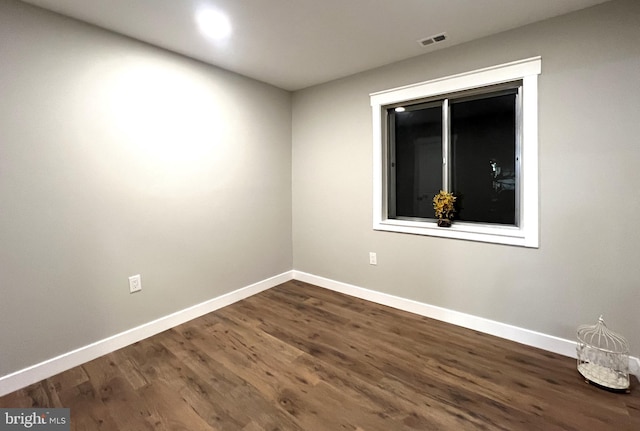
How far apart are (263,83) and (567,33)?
2.64 metres

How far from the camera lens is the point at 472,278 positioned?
2.53 m

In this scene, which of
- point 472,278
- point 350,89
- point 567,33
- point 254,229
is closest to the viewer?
point 567,33

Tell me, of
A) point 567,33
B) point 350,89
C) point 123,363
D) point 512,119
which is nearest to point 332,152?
point 350,89

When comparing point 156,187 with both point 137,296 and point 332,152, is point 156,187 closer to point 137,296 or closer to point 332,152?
point 137,296

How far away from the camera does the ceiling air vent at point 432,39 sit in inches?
90.9

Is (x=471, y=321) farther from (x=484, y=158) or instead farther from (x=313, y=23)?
(x=313, y=23)

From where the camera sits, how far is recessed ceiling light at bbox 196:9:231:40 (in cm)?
198

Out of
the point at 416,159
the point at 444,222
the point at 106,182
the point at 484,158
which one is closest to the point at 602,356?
the point at 444,222

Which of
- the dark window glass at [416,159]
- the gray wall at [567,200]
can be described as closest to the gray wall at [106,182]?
the dark window glass at [416,159]

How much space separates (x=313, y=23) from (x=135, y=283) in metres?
Result: 2.38

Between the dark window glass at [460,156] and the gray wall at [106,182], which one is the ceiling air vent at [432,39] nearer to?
the dark window glass at [460,156]

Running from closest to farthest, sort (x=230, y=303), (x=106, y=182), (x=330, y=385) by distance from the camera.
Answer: (x=330, y=385)
(x=106, y=182)
(x=230, y=303)

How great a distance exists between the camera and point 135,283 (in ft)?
7.88

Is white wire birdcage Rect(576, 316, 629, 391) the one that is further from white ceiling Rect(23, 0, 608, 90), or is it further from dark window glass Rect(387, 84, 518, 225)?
white ceiling Rect(23, 0, 608, 90)
